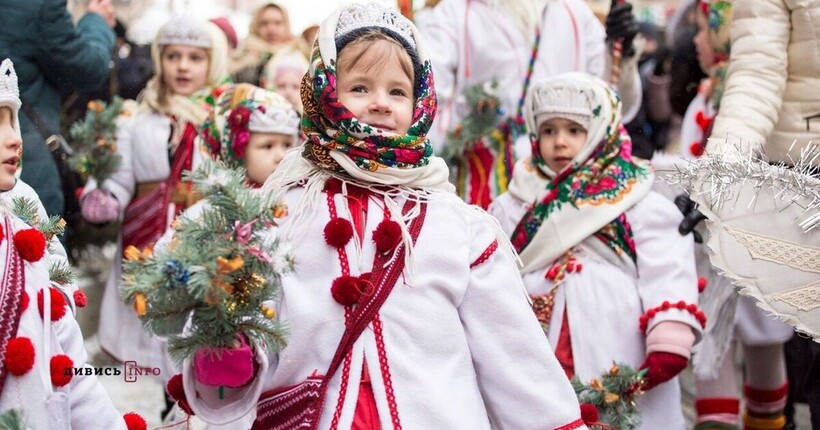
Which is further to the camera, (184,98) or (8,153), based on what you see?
(184,98)

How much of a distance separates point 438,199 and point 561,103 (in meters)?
2.17

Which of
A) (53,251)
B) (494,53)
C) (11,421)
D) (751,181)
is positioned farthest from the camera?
(494,53)

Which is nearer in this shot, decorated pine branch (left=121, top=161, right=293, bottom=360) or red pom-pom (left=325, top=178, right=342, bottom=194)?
decorated pine branch (left=121, top=161, right=293, bottom=360)

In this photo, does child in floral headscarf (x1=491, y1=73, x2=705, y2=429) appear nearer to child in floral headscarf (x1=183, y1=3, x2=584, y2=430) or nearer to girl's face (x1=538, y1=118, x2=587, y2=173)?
girl's face (x1=538, y1=118, x2=587, y2=173)

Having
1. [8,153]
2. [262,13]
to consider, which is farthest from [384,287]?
[262,13]

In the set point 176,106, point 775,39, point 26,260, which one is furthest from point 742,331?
point 26,260

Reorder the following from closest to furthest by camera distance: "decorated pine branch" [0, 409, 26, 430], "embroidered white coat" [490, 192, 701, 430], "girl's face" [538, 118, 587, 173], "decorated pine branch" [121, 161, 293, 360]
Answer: "decorated pine branch" [0, 409, 26, 430]
"decorated pine branch" [121, 161, 293, 360]
"embroidered white coat" [490, 192, 701, 430]
"girl's face" [538, 118, 587, 173]

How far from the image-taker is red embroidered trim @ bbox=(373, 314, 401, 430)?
140 inches

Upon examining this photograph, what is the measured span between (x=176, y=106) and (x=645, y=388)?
140 inches

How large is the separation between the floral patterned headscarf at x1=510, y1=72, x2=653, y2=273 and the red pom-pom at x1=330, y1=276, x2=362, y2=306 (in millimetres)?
2136

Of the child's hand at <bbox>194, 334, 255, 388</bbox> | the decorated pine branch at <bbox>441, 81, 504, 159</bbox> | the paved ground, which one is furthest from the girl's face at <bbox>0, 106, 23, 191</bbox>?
the decorated pine branch at <bbox>441, 81, 504, 159</bbox>

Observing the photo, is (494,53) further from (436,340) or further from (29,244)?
(29,244)

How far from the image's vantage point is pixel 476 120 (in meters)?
7.24

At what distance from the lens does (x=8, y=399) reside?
3.41 meters
